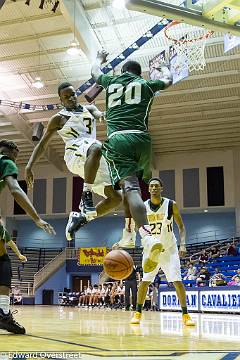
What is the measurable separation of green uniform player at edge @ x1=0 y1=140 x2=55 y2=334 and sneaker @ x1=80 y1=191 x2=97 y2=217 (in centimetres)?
63

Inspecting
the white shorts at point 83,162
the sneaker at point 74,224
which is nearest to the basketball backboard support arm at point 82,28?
the white shorts at point 83,162

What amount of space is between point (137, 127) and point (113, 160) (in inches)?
13.9

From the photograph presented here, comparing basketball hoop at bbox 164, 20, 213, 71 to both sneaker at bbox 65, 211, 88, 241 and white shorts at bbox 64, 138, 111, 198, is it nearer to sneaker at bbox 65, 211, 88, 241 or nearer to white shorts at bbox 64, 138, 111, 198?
white shorts at bbox 64, 138, 111, 198

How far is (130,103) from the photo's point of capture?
13.6 feet

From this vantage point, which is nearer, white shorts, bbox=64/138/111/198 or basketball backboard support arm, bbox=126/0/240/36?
white shorts, bbox=64/138/111/198

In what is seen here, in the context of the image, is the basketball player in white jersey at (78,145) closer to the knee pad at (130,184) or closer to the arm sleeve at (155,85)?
the knee pad at (130,184)

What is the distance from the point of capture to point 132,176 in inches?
157

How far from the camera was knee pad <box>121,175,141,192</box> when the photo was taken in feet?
12.8

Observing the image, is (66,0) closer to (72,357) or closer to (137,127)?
(137,127)

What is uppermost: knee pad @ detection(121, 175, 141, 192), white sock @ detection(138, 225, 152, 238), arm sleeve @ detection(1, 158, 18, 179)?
arm sleeve @ detection(1, 158, 18, 179)

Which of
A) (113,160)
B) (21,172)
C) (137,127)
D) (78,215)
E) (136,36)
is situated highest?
(136,36)

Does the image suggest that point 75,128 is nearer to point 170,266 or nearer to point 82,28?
point 170,266

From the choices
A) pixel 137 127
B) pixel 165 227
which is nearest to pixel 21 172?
pixel 165 227

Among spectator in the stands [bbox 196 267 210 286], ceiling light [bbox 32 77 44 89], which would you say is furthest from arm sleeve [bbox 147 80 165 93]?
ceiling light [bbox 32 77 44 89]
